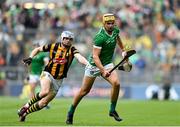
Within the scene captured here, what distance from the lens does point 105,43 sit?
54.8 ft

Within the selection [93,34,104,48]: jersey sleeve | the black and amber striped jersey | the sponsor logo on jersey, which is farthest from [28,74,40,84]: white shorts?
[93,34,104,48]: jersey sleeve

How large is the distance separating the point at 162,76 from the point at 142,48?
79.2 inches

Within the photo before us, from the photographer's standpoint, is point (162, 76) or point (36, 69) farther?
point (162, 76)

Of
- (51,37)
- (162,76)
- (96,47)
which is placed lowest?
Result: (162,76)

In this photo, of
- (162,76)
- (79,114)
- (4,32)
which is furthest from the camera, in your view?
(4,32)

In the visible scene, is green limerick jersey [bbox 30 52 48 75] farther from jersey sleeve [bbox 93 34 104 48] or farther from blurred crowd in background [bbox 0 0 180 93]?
jersey sleeve [bbox 93 34 104 48]

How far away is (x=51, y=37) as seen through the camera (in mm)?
32844

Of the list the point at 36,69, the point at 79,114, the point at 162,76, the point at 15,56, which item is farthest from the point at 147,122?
the point at 15,56

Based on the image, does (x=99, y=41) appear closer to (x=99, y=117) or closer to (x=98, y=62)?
(x=98, y=62)

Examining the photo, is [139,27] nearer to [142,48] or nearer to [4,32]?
[142,48]

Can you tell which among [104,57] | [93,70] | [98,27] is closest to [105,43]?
[104,57]

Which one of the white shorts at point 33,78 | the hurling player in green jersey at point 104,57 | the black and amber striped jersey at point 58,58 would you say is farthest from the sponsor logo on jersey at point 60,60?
the white shorts at point 33,78

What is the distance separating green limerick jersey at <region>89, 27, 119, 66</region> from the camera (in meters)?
16.6

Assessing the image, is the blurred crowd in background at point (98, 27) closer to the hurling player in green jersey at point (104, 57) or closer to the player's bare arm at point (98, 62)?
the hurling player in green jersey at point (104, 57)
